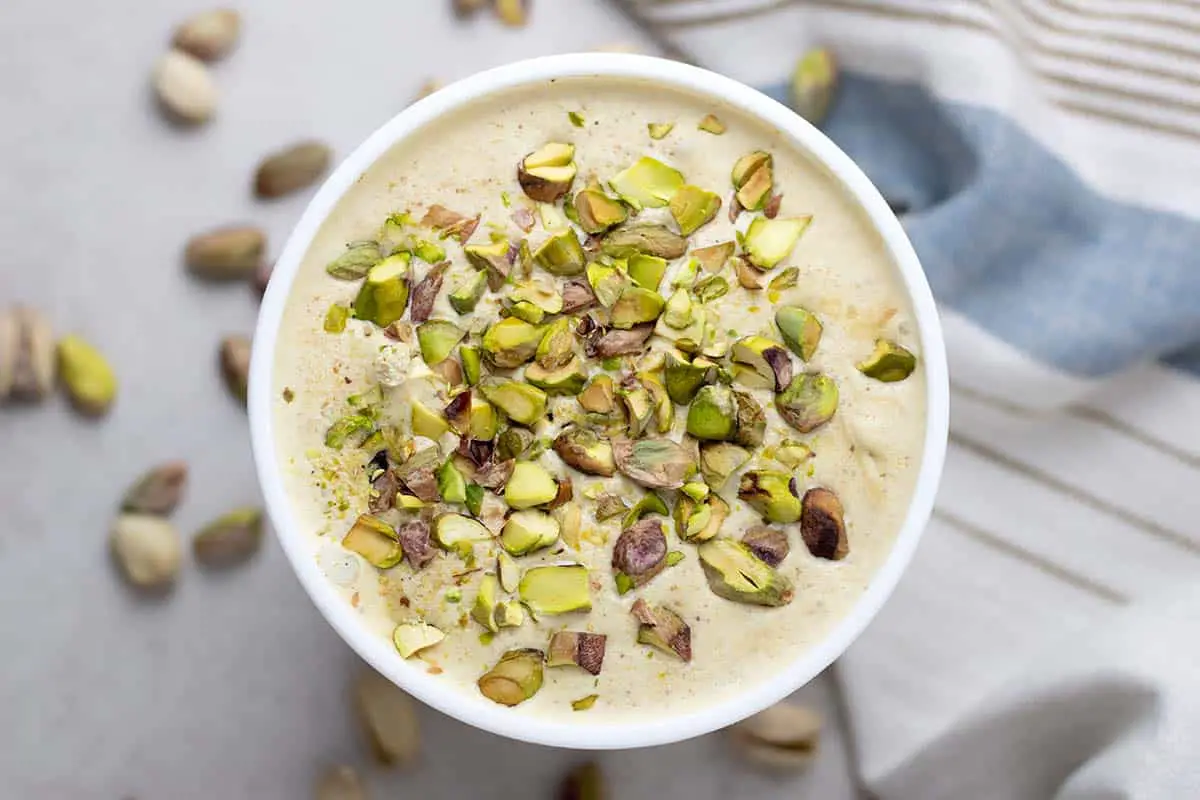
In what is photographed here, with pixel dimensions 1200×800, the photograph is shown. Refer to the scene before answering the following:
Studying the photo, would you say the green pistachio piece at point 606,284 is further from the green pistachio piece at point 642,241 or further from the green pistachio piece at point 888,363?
the green pistachio piece at point 888,363

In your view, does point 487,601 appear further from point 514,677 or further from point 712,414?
point 712,414

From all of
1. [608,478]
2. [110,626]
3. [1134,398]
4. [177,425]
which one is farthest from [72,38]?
[1134,398]

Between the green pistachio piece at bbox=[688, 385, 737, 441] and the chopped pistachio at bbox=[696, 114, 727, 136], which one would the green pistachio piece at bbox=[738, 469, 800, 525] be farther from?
the chopped pistachio at bbox=[696, 114, 727, 136]

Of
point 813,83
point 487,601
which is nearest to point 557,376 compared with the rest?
point 487,601

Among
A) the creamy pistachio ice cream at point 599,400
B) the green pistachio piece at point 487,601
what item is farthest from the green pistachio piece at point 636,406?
the green pistachio piece at point 487,601

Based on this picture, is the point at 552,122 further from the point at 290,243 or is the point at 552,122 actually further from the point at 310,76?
the point at 310,76

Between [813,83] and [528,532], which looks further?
[813,83]
